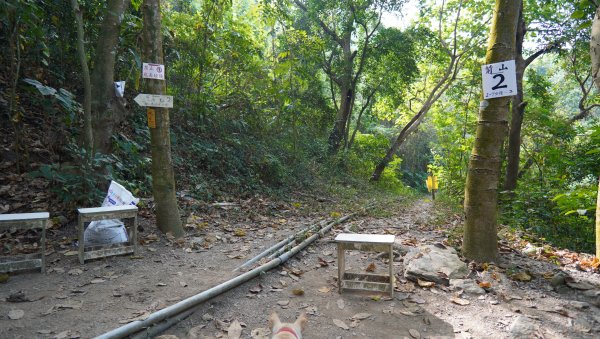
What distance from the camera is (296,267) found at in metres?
4.26

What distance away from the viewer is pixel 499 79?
3.98 metres

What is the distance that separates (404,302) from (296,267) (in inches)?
53.6

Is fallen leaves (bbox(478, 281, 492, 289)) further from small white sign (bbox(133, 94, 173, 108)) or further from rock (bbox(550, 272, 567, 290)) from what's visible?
small white sign (bbox(133, 94, 173, 108))

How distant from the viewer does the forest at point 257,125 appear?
4223mm

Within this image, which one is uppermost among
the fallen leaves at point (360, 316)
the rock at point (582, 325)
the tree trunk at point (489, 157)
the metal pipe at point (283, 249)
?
the tree trunk at point (489, 157)

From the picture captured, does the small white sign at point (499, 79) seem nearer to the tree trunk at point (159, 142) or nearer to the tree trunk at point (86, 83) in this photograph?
the tree trunk at point (159, 142)

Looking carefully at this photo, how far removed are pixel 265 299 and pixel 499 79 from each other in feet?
11.3

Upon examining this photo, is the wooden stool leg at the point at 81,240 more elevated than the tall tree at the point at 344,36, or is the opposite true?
the tall tree at the point at 344,36

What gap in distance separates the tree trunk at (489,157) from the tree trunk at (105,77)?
507 centimetres

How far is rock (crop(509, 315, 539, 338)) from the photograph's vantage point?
109 inches

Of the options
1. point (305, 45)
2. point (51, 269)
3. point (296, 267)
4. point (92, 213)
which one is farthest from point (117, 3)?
point (305, 45)

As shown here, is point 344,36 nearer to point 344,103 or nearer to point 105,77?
point 344,103

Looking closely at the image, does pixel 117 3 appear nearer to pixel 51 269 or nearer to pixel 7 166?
pixel 7 166

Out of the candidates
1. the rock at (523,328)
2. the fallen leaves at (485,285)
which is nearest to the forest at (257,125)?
the fallen leaves at (485,285)
